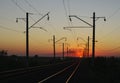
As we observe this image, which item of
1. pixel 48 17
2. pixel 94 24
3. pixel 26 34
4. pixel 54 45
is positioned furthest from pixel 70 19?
pixel 54 45

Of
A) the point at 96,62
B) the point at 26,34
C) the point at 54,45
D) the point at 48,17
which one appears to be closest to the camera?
the point at 48,17

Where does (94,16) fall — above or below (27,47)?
above

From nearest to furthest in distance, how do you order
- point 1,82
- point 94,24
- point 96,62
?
point 1,82
point 94,24
point 96,62

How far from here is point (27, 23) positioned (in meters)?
59.0

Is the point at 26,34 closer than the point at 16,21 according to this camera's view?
No

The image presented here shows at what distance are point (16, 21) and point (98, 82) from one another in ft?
97.3

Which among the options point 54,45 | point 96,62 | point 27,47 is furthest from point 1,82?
point 54,45

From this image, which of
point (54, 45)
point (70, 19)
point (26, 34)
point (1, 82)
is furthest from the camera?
point (54, 45)

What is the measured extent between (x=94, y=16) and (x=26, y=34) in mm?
13538

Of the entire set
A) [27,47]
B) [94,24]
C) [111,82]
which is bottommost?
[111,82]

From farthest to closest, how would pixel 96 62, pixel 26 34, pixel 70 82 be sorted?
pixel 96 62, pixel 26 34, pixel 70 82

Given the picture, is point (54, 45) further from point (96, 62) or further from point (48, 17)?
point (48, 17)

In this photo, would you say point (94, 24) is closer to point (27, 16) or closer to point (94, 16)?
point (94, 16)

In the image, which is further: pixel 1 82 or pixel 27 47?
pixel 27 47
